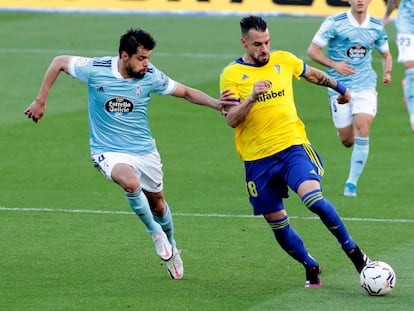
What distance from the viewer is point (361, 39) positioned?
15773 mm

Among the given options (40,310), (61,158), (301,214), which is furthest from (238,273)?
(61,158)

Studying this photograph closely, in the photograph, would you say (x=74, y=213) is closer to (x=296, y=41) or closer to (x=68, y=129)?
(x=68, y=129)

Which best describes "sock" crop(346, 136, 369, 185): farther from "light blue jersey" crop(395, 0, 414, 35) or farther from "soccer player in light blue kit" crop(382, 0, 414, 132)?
"light blue jersey" crop(395, 0, 414, 35)

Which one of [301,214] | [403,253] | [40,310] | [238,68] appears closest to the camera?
[40,310]

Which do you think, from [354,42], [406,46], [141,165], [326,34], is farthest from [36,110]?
[406,46]

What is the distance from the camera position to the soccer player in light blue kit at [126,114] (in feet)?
36.7

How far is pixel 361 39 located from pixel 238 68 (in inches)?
203

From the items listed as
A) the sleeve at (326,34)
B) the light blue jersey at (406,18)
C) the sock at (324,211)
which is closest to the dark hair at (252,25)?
the sock at (324,211)

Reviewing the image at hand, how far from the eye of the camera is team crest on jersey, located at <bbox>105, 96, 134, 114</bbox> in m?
11.3

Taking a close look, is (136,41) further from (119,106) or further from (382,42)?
(382,42)

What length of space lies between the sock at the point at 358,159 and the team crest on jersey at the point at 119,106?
16.4 ft

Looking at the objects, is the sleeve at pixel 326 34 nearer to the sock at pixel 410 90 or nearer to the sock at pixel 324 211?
the sock at pixel 410 90

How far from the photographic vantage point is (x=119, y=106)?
Answer: 1136cm

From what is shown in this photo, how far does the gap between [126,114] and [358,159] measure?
5103 mm
